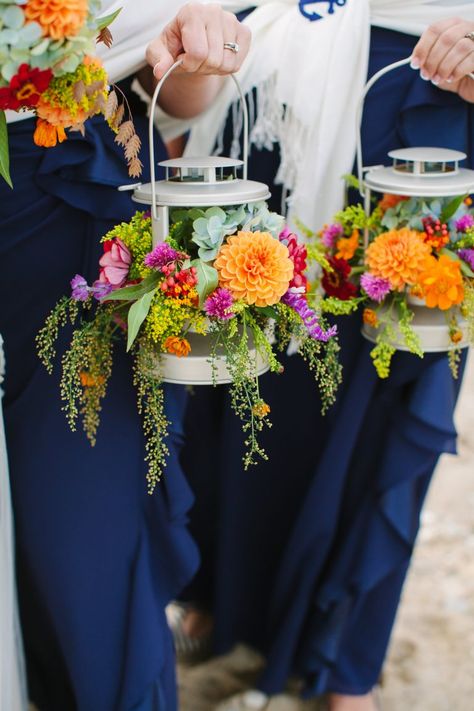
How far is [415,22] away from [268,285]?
28.7 inches

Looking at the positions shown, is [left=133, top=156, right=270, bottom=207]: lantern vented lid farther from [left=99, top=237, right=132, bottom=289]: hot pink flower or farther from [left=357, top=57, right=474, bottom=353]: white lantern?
[left=357, top=57, right=474, bottom=353]: white lantern

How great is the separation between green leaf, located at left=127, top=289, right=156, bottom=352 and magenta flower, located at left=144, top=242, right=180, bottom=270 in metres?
0.04

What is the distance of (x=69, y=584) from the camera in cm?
153

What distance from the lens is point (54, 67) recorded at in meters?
1.06

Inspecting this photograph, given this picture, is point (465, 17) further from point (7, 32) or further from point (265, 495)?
point (265, 495)

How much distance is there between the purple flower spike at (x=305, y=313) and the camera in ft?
4.24

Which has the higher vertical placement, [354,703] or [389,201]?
[389,201]

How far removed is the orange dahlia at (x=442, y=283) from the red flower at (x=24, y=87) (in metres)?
0.68

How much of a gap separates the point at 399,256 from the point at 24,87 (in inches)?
26.1

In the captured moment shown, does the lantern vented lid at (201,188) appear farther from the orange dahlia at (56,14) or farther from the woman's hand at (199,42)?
the orange dahlia at (56,14)

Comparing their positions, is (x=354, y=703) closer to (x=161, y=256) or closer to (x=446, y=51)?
(x=161, y=256)

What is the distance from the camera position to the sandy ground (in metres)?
2.09

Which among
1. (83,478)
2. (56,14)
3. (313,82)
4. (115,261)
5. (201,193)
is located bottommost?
(83,478)

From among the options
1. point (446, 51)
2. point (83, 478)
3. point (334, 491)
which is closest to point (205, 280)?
point (83, 478)
